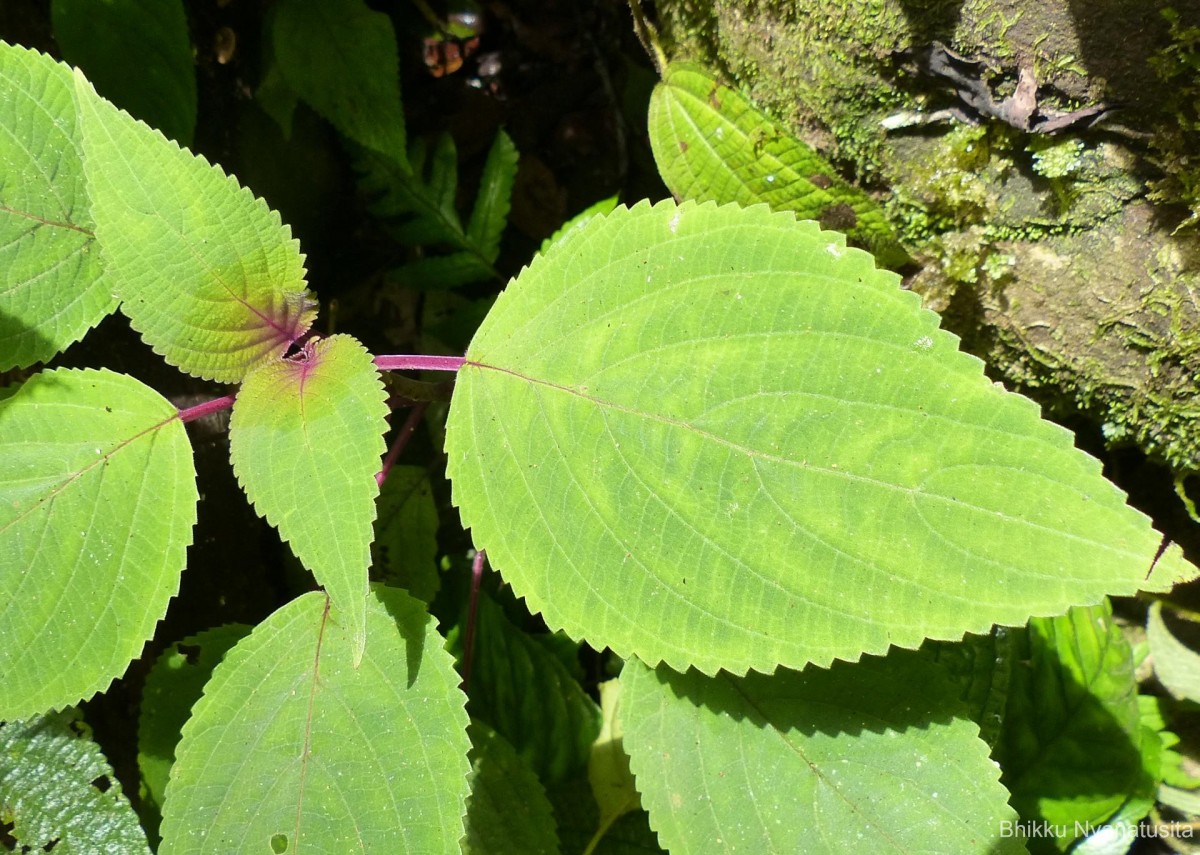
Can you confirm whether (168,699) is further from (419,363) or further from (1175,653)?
(1175,653)

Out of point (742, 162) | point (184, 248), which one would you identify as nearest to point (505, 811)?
point (184, 248)

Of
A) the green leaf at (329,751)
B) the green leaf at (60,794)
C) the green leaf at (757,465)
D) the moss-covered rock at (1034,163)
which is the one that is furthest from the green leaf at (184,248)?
the moss-covered rock at (1034,163)

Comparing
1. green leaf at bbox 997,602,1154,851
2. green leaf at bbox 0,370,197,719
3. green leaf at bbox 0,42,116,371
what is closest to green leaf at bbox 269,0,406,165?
green leaf at bbox 0,42,116,371

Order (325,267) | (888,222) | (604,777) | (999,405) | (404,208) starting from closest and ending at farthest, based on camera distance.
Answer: (999,405), (888,222), (604,777), (404,208), (325,267)

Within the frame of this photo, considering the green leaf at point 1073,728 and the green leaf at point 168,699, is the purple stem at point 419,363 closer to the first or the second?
the green leaf at point 168,699

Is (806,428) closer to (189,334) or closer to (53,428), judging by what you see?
(189,334)

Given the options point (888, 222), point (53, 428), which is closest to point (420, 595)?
point (53, 428)
